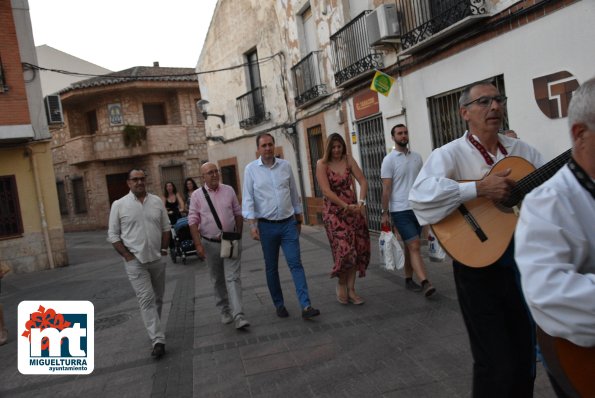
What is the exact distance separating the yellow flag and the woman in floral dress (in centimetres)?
→ 428

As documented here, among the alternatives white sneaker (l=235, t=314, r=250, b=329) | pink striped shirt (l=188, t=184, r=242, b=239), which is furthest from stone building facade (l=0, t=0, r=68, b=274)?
white sneaker (l=235, t=314, r=250, b=329)

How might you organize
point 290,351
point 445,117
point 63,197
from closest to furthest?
point 290,351 → point 445,117 → point 63,197

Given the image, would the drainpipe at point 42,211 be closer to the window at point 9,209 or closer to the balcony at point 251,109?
the window at point 9,209

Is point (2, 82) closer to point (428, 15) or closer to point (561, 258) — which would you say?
point (428, 15)

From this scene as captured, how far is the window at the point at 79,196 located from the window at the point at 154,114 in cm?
469

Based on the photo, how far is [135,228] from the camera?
4938 mm

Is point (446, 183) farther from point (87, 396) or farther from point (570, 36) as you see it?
point (570, 36)

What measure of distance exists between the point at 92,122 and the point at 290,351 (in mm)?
25476

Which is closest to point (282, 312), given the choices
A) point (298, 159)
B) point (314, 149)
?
point (314, 149)

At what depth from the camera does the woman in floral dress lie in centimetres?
553

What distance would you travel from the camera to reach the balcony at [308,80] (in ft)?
43.1

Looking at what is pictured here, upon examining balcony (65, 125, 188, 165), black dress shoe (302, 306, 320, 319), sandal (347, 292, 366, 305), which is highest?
balcony (65, 125, 188, 165)

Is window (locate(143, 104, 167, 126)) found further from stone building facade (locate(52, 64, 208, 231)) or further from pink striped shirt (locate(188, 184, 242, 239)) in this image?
pink striped shirt (locate(188, 184, 242, 239))

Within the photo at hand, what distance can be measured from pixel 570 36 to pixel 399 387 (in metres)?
4.49
